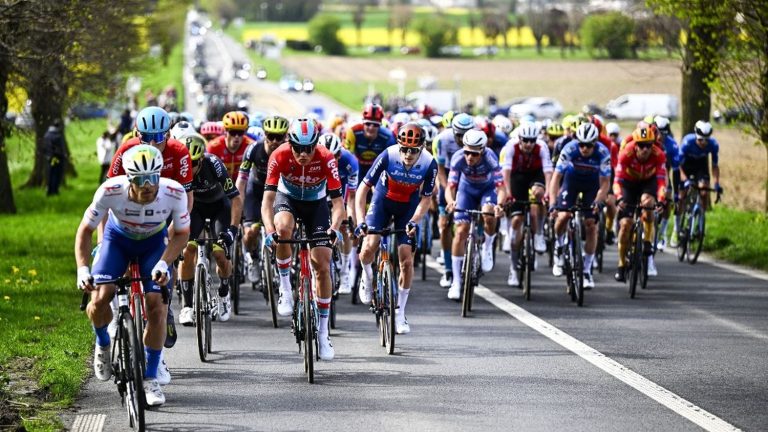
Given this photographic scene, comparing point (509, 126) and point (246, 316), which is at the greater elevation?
point (509, 126)

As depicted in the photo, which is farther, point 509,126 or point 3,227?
point 3,227

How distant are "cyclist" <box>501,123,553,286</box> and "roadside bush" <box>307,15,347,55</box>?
14090 cm

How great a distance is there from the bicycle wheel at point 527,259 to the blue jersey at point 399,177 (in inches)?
112

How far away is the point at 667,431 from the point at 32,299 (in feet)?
30.1

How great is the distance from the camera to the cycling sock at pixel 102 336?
986 centimetres

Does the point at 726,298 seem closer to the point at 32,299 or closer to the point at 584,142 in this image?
the point at 584,142

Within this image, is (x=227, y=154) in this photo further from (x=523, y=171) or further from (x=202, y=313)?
(x=202, y=313)

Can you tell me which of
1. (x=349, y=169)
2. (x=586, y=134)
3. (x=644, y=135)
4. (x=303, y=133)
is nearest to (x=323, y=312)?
(x=303, y=133)

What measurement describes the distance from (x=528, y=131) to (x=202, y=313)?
20.2ft

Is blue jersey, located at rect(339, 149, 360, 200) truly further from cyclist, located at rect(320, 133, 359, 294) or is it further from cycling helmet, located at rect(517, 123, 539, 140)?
cycling helmet, located at rect(517, 123, 539, 140)

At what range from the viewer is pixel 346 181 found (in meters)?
15.9

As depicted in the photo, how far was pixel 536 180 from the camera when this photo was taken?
58.9ft

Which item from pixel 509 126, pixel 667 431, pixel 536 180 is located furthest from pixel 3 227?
pixel 667 431

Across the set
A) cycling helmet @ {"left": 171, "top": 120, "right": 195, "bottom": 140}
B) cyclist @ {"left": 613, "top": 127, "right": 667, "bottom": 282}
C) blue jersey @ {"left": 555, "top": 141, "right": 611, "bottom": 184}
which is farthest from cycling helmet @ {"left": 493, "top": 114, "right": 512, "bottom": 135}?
cycling helmet @ {"left": 171, "top": 120, "right": 195, "bottom": 140}
